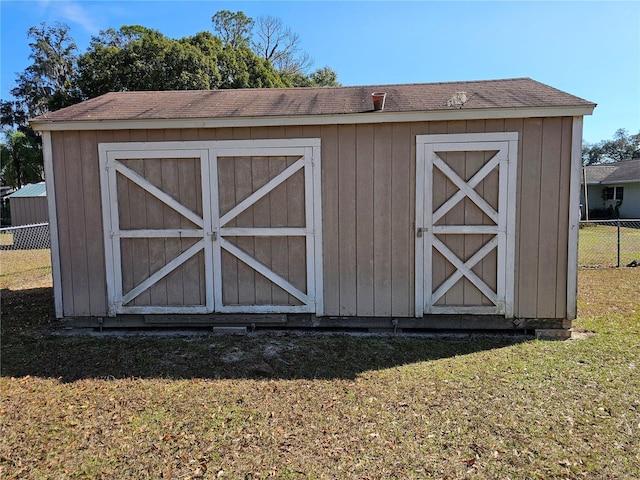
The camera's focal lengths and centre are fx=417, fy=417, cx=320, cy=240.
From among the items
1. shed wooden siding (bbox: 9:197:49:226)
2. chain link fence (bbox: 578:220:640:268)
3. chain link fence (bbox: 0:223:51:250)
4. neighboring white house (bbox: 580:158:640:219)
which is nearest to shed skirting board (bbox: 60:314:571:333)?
chain link fence (bbox: 578:220:640:268)

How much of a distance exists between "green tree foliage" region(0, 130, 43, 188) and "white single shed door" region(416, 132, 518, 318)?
29527 millimetres

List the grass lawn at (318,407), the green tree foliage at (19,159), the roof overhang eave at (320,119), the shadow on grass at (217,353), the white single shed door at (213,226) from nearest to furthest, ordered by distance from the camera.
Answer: the grass lawn at (318,407)
the shadow on grass at (217,353)
the roof overhang eave at (320,119)
the white single shed door at (213,226)
the green tree foliage at (19,159)

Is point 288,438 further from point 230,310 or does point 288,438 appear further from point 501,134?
point 501,134

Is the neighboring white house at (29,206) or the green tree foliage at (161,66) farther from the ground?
the green tree foliage at (161,66)

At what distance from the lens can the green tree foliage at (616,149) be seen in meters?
47.7

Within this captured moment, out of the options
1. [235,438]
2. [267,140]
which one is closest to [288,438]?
[235,438]

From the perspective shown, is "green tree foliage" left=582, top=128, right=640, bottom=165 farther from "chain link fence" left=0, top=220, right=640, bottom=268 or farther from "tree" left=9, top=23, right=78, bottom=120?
"tree" left=9, top=23, right=78, bottom=120

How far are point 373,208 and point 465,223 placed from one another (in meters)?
1.01

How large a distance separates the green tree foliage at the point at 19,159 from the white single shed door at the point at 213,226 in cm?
2721

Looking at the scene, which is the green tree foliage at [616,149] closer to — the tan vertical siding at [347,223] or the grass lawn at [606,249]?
the grass lawn at [606,249]

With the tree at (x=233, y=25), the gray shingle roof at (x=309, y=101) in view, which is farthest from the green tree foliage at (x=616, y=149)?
the gray shingle roof at (x=309, y=101)

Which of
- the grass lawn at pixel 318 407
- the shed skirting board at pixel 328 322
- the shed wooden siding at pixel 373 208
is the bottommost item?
the grass lawn at pixel 318 407

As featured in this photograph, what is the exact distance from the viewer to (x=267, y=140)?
15.2ft

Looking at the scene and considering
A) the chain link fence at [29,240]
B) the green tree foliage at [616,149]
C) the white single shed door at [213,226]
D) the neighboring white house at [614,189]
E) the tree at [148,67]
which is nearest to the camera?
the white single shed door at [213,226]
